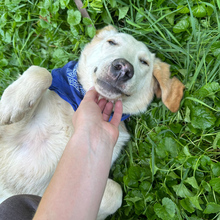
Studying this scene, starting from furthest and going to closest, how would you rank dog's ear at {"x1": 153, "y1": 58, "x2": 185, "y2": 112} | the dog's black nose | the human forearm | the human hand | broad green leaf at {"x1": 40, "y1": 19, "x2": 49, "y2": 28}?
broad green leaf at {"x1": 40, "y1": 19, "x2": 49, "y2": 28}
dog's ear at {"x1": 153, "y1": 58, "x2": 185, "y2": 112}
the dog's black nose
the human hand
the human forearm

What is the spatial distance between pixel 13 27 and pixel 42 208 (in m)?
2.73

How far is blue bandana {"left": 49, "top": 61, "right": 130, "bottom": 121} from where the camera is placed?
2.09 meters

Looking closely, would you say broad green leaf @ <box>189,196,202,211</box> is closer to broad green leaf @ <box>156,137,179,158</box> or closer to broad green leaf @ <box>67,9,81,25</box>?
broad green leaf @ <box>156,137,179,158</box>

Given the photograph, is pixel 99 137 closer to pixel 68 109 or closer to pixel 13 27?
pixel 68 109

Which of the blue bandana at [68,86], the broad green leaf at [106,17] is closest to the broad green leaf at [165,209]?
the blue bandana at [68,86]

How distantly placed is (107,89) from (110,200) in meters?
1.35

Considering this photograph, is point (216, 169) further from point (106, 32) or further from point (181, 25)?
point (106, 32)

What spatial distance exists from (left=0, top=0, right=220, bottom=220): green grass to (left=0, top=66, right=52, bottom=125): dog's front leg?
110cm

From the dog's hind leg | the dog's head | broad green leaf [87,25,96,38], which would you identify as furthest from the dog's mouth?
the dog's hind leg

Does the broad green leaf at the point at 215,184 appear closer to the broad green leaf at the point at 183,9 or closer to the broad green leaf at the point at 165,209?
the broad green leaf at the point at 165,209

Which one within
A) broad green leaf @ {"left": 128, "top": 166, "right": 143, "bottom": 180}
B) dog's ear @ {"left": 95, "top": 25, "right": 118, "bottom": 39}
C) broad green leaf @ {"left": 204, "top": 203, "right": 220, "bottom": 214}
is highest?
dog's ear @ {"left": 95, "top": 25, "right": 118, "bottom": 39}

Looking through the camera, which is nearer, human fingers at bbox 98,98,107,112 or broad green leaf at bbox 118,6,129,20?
human fingers at bbox 98,98,107,112

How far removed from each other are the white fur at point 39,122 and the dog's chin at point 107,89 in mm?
10

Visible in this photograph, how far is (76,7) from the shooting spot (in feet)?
8.89
